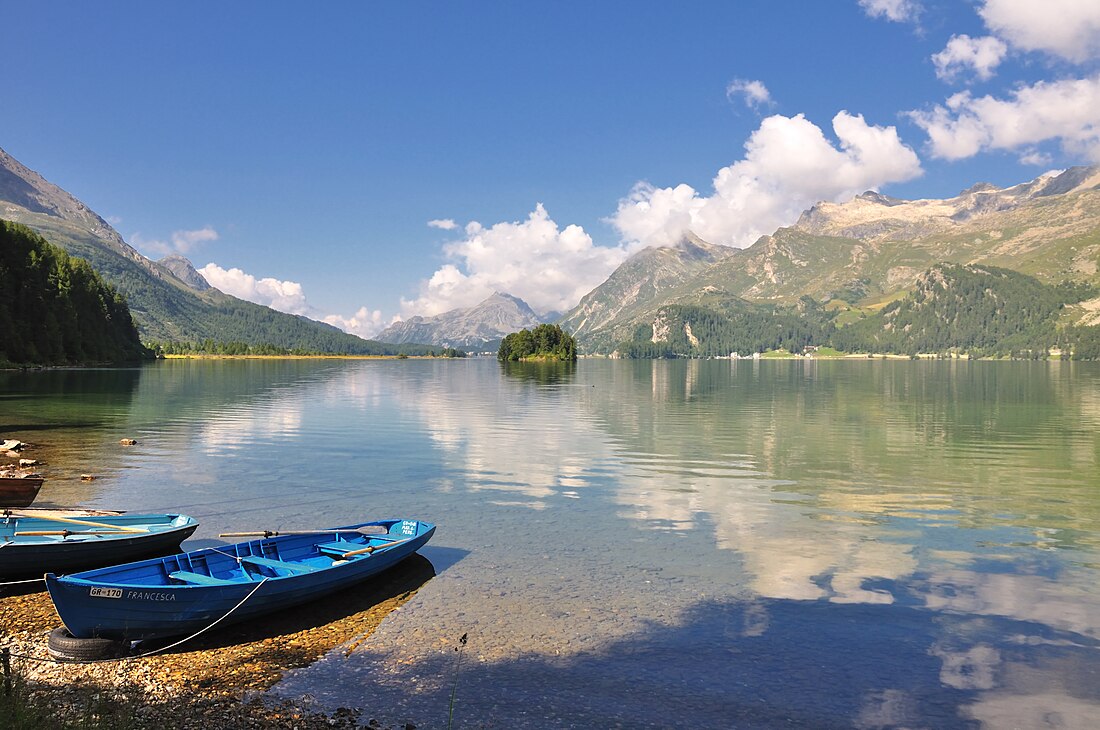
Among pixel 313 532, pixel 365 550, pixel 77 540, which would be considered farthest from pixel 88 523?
pixel 365 550

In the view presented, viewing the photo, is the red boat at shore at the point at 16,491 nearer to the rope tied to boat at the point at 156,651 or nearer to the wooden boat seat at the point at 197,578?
the wooden boat seat at the point at 197,578

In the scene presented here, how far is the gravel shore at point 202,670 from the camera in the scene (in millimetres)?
15688

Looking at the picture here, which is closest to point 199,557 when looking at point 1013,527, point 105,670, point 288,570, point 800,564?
point 288,570

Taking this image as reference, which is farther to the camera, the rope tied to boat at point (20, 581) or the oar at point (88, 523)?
the oar at point (88, 523)

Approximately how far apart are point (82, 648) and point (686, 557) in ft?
70.8

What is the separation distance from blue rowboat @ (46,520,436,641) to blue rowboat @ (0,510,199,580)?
387 centimetres

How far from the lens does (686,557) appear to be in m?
29.5

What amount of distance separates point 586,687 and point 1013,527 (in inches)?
1092

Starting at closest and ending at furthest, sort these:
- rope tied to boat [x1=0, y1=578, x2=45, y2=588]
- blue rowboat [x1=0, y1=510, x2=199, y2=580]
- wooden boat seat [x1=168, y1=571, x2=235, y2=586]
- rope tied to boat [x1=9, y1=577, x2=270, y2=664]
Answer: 1. rope tied to boat [x1=9, y1=577, x2=270, y2=664]
2. wooden boat seat [x1=168, y1=571, x2=235, y2=586]
3. rope tied to boat [x1=0, y1=578, x2=45, y2=588]
4. blue rowboat [x1=0, y1=510, x2=199, y2=580]

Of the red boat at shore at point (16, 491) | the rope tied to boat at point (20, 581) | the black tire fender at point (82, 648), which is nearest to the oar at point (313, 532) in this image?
the black tire fender at point (82, 648)

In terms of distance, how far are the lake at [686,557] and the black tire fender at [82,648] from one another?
18.2 ft

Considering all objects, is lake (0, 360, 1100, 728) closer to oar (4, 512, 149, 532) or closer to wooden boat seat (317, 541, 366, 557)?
wooden boat seat (317, 541, 366, 557)

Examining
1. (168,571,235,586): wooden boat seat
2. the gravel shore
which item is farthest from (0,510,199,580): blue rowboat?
(168,571,235,586): wooden boat seat

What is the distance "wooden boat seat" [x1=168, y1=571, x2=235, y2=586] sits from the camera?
2084 cm
